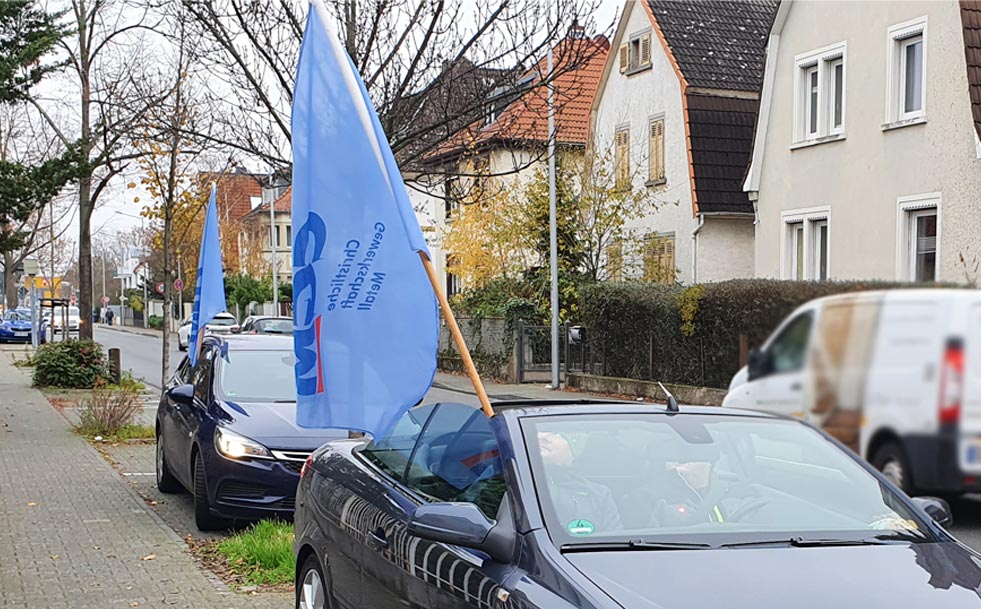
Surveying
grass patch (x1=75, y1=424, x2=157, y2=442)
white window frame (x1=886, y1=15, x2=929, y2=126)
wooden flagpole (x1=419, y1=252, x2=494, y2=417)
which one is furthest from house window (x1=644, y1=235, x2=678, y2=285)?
white window frame (x1=886, y1=15, x2=929, y2=126)

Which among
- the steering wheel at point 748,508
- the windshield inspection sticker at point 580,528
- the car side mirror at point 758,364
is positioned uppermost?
the car side mirror at point 758,364

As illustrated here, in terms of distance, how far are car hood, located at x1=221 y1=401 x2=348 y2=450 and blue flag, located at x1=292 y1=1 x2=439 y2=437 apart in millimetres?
2724

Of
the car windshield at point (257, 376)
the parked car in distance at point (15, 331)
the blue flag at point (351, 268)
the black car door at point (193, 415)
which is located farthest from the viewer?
the parked car in distance at point (15, 331)

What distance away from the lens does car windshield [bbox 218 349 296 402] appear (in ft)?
32.5

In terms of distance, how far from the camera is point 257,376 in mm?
10305

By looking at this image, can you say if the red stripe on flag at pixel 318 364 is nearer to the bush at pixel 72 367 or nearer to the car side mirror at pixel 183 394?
the car side mirror at pixel 183 394

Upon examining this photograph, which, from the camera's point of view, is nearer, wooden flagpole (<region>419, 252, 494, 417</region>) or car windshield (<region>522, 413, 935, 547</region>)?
car windshield (<region>522, 413, 935, 547</region>)

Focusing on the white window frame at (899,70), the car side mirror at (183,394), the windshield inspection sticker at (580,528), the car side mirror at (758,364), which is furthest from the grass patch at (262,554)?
the car side mirror at (758,364)

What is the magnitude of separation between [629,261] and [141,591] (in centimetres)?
2304

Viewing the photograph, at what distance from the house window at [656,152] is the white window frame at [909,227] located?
1038 inches

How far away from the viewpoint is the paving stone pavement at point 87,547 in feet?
22.0

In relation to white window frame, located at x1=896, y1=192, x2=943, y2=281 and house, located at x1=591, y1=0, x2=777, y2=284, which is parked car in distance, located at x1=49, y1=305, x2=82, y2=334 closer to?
house, located at x1=591, y1=0, x2=777, y2=284

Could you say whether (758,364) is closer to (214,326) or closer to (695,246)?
(695,246)

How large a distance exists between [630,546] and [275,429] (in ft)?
19.1
